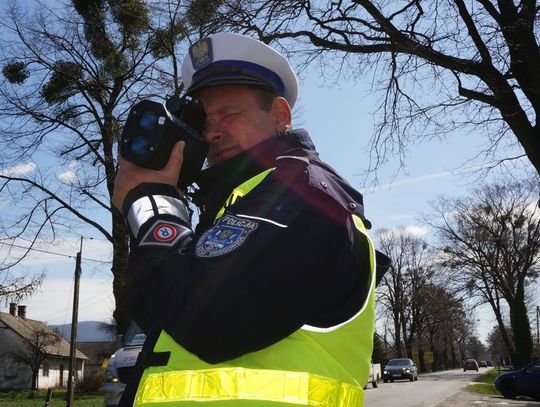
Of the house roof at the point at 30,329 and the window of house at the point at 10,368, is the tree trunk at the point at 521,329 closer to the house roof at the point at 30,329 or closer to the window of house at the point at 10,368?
the house roof at the point at 30,329

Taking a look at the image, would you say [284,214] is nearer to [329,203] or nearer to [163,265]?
[329,203]

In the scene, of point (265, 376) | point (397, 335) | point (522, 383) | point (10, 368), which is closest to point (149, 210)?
point (265, 376)

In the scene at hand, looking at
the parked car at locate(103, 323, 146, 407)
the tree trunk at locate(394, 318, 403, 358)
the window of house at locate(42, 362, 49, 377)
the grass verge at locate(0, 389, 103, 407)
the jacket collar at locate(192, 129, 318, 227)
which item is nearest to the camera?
the jacket collar at locate(192, 129, 318, 227)

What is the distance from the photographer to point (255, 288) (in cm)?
111

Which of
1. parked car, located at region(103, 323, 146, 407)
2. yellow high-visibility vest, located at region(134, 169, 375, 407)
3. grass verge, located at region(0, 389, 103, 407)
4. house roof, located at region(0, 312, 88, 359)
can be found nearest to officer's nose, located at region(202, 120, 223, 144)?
yellow high-visibility vest, located at region(134, 169, 375, 407)

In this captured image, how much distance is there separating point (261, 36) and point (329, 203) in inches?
342

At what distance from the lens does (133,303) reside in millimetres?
1294

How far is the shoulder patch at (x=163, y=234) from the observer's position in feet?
4.13

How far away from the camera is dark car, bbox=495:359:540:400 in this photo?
23016 mm

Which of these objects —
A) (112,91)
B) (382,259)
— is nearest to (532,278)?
(112,91)

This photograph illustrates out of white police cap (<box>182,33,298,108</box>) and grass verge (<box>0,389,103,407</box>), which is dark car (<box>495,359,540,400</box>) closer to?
grass verge (<box>0,389,103,407</box>)

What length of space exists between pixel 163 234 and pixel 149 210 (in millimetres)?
88

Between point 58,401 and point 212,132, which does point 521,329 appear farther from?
point 212,132

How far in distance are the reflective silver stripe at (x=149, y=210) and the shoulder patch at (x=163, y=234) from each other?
0.04 metres
